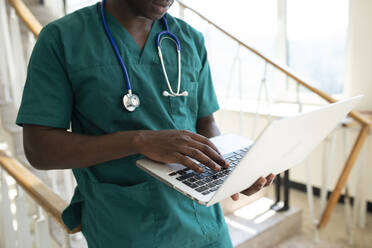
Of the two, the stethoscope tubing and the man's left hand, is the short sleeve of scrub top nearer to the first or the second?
the stethoscope tubing

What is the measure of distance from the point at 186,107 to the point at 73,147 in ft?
0.90

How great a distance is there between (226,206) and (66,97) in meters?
1.53

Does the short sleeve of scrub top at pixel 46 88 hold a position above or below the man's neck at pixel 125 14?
below

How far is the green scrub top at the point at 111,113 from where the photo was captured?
61 cm

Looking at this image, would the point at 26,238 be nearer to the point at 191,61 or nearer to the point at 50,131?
the point at 50,131

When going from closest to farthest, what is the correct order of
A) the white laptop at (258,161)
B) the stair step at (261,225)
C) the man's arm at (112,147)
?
the white laptop at (258,161) < the man's arm at (112,147) < the stair step at (261,225)

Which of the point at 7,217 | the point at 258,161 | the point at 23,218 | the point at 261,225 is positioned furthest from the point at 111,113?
the point at 261,225

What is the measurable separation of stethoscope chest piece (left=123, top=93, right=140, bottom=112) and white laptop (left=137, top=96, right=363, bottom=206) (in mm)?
106

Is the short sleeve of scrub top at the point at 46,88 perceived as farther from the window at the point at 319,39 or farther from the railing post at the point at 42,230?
the window at the point at 319,39

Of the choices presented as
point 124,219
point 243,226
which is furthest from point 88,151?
point 243,226

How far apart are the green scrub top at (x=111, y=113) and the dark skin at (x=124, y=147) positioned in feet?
0.13

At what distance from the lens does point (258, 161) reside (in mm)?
491

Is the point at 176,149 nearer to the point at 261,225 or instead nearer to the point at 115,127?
the point at 115,127

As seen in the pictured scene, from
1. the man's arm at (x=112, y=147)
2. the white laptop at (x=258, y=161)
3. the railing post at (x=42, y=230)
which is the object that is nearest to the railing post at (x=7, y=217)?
the railing post at (x=42, y=230)
